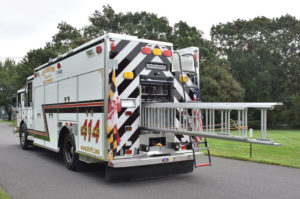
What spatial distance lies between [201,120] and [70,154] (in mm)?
3723

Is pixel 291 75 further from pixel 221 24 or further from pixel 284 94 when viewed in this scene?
pixel 221 24

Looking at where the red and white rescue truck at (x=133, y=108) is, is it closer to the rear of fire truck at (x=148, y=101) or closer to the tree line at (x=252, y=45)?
the rear of fire truck at (x=148, y=101)

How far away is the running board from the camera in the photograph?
494 centimetres

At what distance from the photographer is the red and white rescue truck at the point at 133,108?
6.43 metres

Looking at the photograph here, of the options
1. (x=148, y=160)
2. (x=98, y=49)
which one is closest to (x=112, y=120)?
(x=148, y=160)

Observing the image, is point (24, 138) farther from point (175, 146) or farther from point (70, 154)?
point (175, 146)

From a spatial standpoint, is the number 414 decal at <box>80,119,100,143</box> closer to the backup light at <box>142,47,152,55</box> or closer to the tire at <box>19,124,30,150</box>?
the backup light at <box>142,47,152,55</box>

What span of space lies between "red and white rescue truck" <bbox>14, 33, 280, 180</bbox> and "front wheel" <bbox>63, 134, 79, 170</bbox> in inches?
1.0

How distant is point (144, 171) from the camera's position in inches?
269

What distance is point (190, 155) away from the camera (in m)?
7.06

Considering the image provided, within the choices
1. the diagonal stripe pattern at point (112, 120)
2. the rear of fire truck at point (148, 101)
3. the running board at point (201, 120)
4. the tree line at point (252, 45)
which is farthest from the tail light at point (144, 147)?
the tree line at point (252, 45)

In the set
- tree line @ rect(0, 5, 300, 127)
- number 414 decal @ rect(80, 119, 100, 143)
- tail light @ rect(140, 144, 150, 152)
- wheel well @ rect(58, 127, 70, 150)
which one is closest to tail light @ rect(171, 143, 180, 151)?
tail light @ rect(140, 144, 150, 152)

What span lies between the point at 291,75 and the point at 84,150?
151ft

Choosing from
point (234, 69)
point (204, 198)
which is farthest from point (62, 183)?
point (234, 69)
